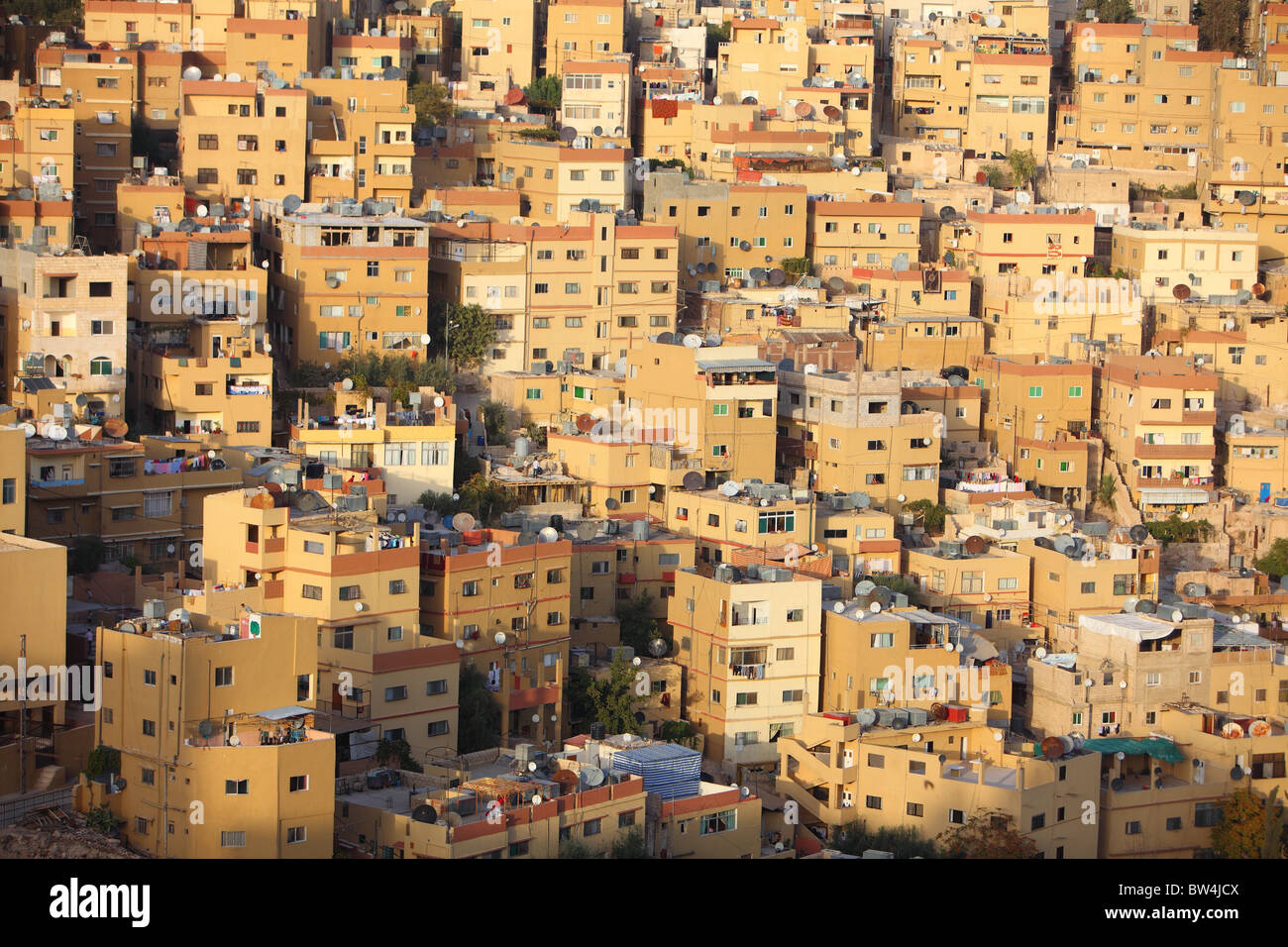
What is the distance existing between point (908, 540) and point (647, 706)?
6.81 metres

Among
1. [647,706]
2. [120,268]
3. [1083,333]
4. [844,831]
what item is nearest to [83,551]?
[120,268]

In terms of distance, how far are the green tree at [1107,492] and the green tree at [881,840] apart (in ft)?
42.5

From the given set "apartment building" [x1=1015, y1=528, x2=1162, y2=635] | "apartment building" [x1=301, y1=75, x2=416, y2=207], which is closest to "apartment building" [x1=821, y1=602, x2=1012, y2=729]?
"apartment building" [x1=1015, y1=528, x2=1162, y2=635]

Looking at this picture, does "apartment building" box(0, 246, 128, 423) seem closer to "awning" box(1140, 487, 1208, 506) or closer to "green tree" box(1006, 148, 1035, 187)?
"awning" box(1140, 487, 1208, 506)

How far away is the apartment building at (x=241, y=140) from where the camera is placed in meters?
40.2

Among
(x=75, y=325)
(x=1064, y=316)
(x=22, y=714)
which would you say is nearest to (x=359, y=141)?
(x=75, y=325)

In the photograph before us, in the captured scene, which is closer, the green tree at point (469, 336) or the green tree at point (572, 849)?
the green tree at point (572, 849)

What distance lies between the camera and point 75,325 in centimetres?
3447

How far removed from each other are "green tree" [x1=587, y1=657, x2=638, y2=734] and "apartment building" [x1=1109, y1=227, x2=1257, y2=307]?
56.4ft

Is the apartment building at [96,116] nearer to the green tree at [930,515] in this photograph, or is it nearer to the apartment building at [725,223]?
the apartment building at [725,223]

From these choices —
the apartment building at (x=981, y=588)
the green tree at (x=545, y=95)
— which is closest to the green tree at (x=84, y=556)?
the apartment building at (x=981, y=588)

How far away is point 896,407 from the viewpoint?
37250 millimetres
